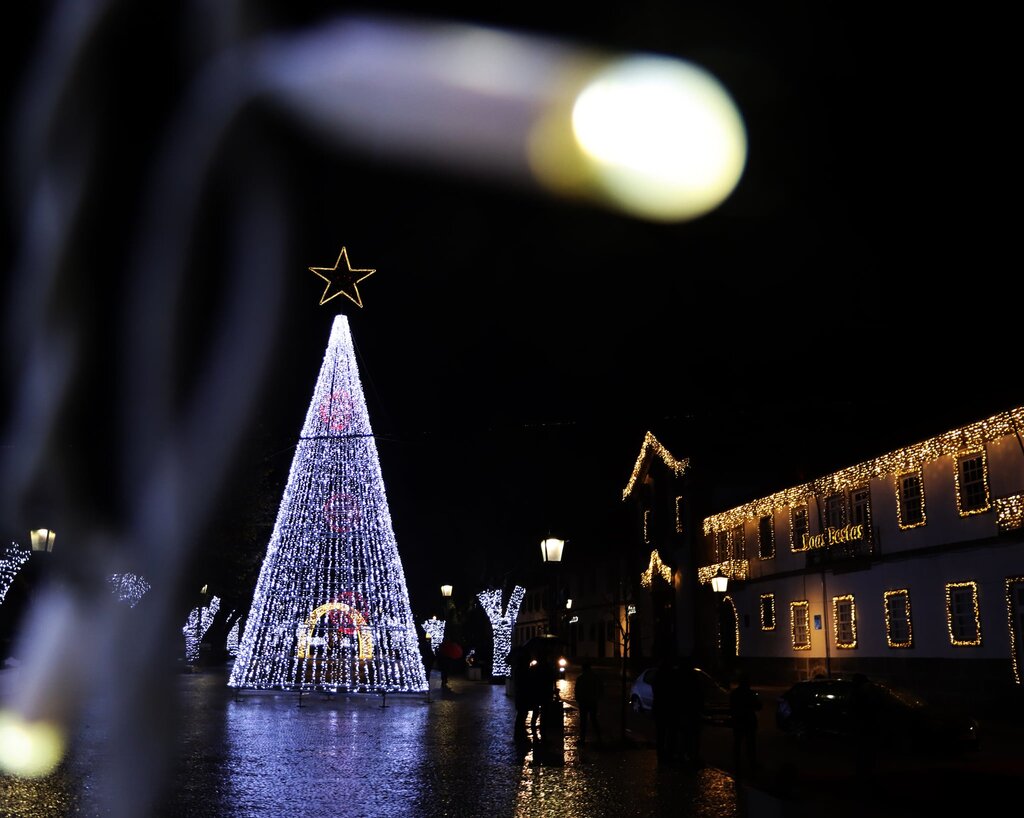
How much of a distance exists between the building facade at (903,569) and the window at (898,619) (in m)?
0.05

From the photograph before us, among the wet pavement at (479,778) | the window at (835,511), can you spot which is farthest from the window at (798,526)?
the wet pavement at (479,778)

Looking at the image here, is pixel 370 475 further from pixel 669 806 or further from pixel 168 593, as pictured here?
pixel 669 806

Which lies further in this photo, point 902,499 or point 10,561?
point 10,561

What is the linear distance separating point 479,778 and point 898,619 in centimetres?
1904

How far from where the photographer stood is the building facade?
24250mm

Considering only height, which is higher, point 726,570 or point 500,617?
point 726,570

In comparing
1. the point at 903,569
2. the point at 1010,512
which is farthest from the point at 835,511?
the point at 1010,512

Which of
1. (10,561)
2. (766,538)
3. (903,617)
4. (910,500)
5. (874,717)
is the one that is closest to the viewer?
(874,717)

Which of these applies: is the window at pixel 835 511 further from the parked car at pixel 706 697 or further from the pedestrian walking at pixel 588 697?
the pedestrian walking at pixel 588 697

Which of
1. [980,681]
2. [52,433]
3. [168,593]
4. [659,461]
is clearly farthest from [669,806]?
[659,461]

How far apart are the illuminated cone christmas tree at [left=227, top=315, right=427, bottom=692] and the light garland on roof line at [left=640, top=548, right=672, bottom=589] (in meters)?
21.2

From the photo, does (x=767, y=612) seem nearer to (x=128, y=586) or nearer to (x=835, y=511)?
(x=835, y=511)

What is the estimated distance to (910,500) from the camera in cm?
2820

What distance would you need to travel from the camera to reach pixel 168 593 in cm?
3794
